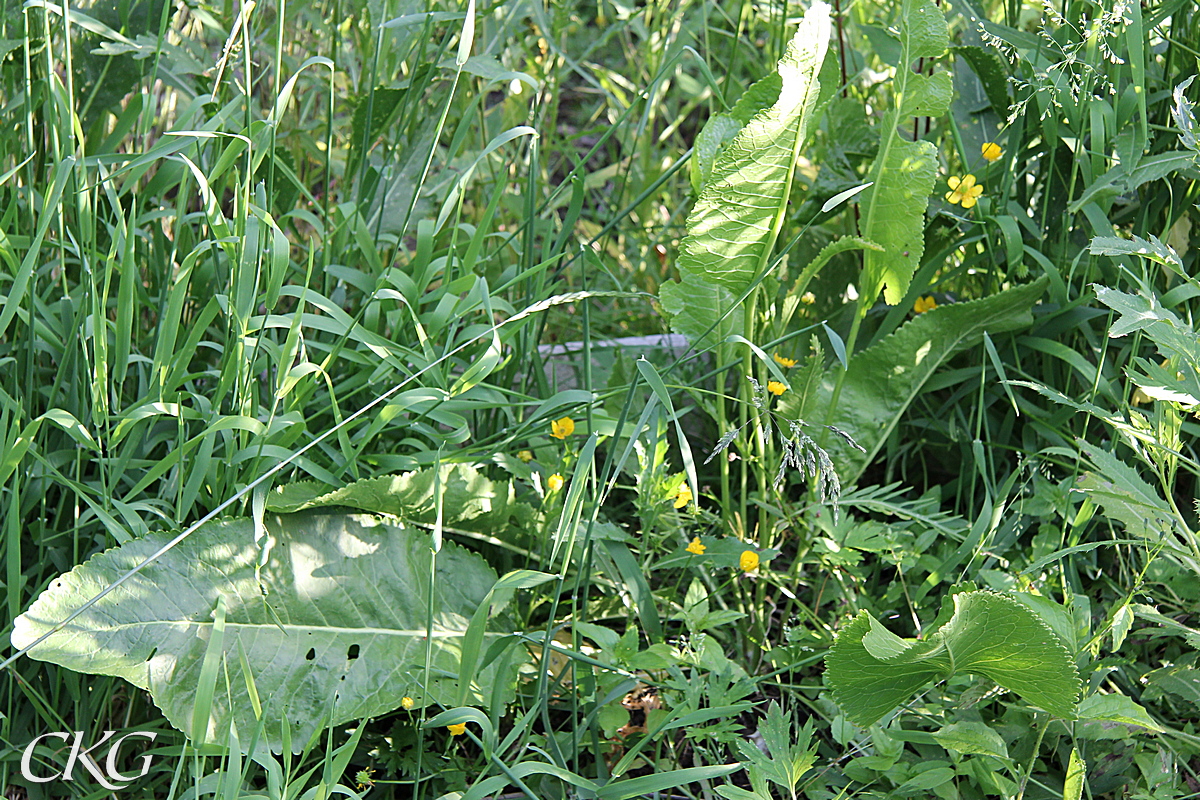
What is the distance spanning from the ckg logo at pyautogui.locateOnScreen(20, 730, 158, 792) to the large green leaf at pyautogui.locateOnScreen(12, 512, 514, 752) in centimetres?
8

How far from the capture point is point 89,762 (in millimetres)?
1340

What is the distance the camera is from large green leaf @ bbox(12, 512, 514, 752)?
1335 millimetres

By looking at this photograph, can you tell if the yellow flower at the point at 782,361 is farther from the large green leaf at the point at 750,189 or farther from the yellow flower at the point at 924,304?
the yellow flower at the point at 924,304

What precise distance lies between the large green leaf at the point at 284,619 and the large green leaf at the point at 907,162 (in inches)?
32.0

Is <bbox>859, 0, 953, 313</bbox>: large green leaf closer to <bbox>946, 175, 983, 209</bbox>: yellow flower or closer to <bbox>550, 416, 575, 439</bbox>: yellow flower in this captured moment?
<bbox>946, 175, 983, 209</bbox>: yellow flower

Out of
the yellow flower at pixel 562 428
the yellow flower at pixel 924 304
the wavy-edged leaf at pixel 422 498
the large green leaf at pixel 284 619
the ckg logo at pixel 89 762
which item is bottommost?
the ckg logo at pixel 89 762

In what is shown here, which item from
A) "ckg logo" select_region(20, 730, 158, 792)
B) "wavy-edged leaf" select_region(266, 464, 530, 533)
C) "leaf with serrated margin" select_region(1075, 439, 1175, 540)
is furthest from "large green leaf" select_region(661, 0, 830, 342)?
"ckg logo" select_region(20, 730, 158, 792)

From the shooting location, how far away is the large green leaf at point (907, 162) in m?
1.56

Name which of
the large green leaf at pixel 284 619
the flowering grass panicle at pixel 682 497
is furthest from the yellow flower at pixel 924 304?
the large green leaf at pixel 284 619

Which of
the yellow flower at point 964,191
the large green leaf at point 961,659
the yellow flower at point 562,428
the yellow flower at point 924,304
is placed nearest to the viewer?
the large green leaf at point 961,659

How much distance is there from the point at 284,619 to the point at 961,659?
0.94 m

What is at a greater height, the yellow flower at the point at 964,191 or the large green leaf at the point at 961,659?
the yellow flower at the point at 964,191

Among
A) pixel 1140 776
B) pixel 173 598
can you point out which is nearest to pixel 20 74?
pixel 173 598

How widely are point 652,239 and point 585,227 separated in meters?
0.18
